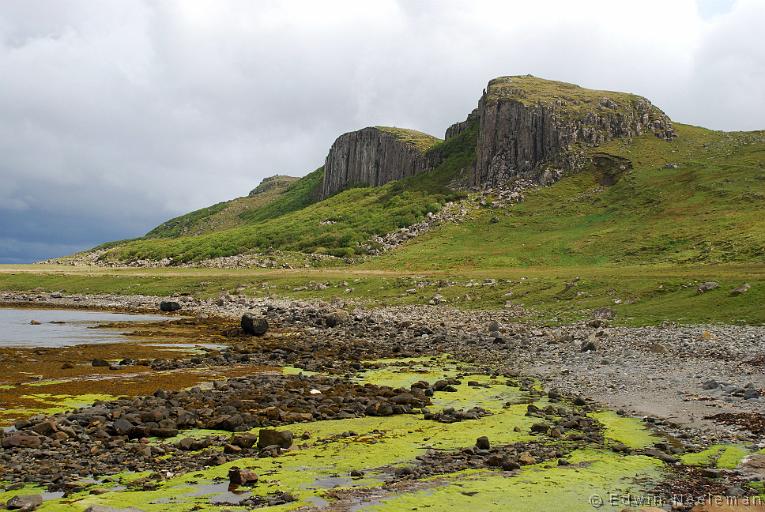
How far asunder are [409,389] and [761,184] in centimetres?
7507

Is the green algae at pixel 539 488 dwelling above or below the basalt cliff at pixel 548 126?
below

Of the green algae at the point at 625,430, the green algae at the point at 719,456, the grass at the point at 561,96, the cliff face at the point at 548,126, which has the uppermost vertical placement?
the grass at the point at 561,96

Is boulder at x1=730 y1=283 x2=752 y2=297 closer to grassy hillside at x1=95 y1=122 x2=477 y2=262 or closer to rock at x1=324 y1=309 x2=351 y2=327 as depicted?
rock at x1=324 y1=309 x2=351 y2=327

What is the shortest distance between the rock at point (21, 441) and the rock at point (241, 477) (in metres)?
6.44

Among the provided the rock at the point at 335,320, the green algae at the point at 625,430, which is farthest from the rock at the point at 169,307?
the green algae at the point at 625,430

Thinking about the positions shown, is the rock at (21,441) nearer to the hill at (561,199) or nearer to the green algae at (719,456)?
the green algae at (719,456)

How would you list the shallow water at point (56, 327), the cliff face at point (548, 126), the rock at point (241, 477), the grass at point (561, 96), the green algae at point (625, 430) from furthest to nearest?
the grass at point (561, 96)
the cliff face at point (548, 126)
the shallow water at point (56, 327)
the green algae at point (625, 430)
the rock at point (241, 477)

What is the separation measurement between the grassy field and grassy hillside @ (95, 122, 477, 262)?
909 inches

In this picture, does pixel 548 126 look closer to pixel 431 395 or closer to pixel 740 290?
pixel 740 290

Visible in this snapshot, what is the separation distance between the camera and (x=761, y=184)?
8344cm

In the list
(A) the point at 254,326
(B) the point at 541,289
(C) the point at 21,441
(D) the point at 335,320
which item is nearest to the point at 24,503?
(C) the point at 21,441

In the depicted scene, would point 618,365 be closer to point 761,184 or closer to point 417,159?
point 761,184

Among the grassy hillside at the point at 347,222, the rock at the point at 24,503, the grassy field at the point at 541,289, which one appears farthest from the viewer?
the grassy hillside at the point at 347,222

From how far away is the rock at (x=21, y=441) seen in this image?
17.4 meters
